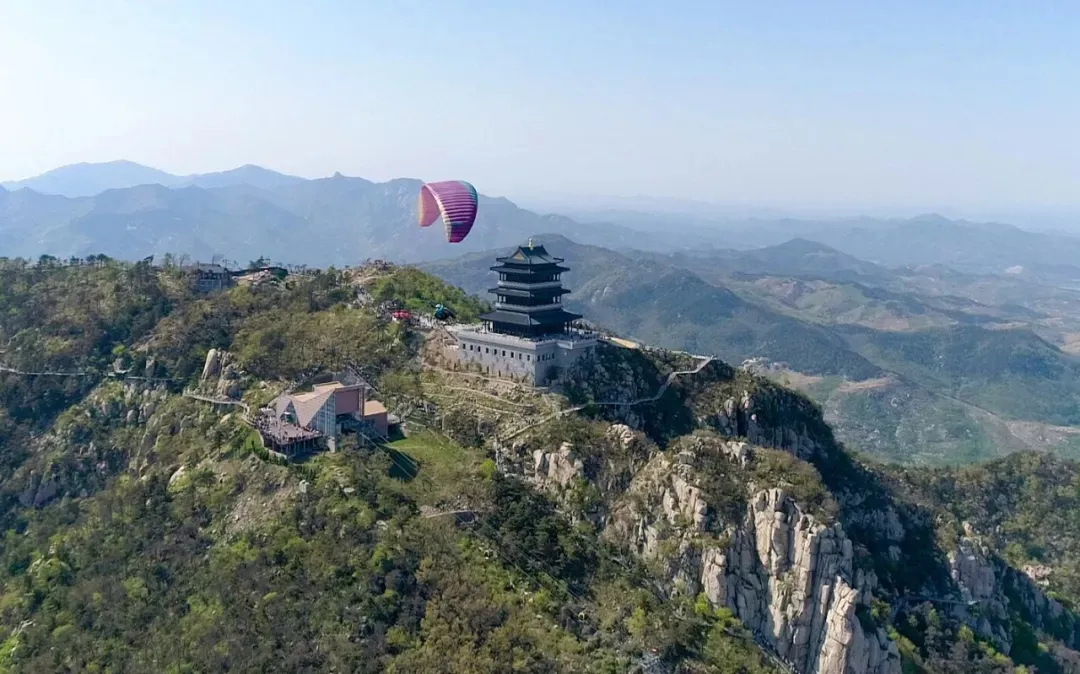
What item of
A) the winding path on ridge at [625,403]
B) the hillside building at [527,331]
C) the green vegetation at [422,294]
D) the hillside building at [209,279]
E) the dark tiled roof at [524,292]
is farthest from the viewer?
the hillside building at [209,279]

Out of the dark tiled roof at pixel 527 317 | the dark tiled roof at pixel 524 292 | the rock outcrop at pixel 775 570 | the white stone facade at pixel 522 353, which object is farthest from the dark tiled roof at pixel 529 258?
the rock outcrop at pixel 775 570

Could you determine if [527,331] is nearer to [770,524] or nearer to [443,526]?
[443,526]

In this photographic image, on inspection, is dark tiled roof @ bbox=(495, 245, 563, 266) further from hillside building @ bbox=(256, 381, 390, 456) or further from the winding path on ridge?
hillside building @ bbox=(256, 381, 390, 456)

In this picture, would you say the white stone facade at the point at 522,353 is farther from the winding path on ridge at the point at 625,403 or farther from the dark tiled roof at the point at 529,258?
the dark tiled roof at the point at 529,258

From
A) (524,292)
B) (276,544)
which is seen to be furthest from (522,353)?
(276,544)

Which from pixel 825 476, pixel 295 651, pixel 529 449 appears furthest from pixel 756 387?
pixel 295 651

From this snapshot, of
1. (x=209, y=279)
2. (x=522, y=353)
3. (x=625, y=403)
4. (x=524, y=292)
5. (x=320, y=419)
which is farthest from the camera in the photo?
(x=209, y=279)
